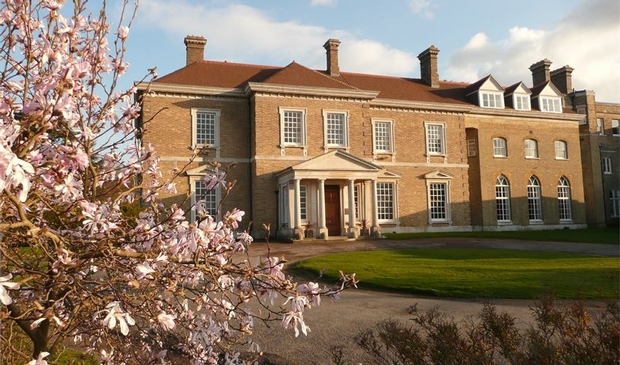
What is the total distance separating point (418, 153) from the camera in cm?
3023

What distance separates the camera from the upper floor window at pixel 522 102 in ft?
111

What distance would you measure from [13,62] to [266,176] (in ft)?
73.4

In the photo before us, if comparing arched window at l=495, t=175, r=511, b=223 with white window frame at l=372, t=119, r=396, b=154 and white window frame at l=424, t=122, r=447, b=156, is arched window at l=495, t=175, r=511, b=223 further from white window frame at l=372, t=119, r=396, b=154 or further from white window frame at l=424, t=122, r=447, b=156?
white window frame at l=372, t=119, r=396, b=154

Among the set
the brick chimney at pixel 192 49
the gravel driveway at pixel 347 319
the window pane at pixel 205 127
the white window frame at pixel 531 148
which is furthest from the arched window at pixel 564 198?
the gravel driveway at pixel 347 319

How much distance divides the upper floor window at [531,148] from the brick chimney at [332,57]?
1467cm

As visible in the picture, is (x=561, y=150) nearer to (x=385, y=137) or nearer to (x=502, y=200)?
(x=502, y=200)

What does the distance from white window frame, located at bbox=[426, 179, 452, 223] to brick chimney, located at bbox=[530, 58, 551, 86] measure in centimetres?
1579

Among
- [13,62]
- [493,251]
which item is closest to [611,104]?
[493,251]

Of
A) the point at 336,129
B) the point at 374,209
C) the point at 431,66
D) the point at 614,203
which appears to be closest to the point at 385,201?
the point at 374,209

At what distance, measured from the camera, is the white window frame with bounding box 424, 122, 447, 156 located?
30.6 meters

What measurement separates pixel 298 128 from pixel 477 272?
1546 cm

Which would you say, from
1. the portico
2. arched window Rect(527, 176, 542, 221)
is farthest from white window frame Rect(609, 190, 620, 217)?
the portico

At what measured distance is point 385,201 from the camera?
29266 mm

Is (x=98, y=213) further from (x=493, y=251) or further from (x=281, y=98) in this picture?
(x=281, y=98)
